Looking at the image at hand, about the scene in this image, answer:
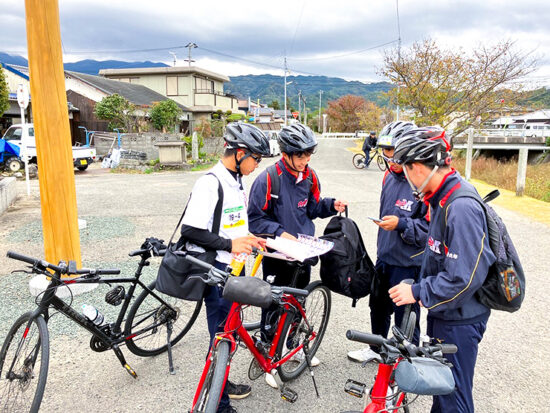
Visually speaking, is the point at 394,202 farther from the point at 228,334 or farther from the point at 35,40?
the point at 35,40

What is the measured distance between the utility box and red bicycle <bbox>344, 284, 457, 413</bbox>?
1728cm

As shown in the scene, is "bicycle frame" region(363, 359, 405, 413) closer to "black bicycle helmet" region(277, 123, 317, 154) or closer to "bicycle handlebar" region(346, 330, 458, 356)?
"bicycle handlebar" region(346, 330, 458, 356)

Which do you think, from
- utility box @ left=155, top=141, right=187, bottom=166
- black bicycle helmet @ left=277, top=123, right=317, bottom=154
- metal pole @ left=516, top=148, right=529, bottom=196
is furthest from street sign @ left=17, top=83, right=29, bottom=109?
metal pole @ left=516, top=148, right=529, bottom=196

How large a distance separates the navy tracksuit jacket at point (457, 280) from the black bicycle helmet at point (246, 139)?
1.15 metres

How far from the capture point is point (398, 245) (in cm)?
305

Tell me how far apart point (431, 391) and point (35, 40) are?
483 centimetres

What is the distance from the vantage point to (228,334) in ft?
7.95

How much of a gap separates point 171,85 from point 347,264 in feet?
120

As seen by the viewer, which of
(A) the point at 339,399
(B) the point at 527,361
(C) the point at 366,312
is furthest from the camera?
(C) the point at 366,312

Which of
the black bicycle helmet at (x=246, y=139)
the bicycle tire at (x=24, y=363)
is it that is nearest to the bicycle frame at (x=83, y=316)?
the bicycle tire at (x=24, y=363)

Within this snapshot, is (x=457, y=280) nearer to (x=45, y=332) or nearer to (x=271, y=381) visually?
(x=271, y=381)

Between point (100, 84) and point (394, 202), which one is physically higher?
point (100, 84)

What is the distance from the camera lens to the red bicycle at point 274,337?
6.97 ft

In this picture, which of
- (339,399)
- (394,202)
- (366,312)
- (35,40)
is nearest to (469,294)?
(394,202)
